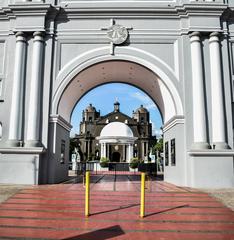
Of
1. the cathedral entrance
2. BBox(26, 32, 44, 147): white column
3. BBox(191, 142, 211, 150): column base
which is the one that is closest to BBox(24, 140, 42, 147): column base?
BBox(26, 32, 44, 147): white column

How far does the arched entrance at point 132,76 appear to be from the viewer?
12.4 metres

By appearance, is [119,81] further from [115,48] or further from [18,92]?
[18,92]

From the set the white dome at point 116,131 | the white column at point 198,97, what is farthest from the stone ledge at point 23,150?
the white dome at point 116,131

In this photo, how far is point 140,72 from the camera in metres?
14.1

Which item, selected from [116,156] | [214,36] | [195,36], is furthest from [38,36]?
[116,156]

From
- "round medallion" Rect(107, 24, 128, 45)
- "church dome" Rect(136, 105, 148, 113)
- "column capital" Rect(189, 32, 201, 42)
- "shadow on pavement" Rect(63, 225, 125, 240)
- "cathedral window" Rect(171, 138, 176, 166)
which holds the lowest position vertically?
"shadow on pavement" Rect(63, 225, 125, 240)

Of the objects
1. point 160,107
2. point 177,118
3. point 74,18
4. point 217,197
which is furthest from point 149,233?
point 160,107

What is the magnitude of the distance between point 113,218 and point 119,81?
38.2ft

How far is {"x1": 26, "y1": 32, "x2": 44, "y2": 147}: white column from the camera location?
472 inches

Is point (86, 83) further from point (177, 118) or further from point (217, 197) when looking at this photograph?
point (217, 197)

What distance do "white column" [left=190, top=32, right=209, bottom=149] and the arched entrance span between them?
1.93 feet

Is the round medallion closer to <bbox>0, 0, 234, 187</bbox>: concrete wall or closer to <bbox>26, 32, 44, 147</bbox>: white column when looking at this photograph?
<bbox>0, 0, 234, 187</bbox>: concrete wall

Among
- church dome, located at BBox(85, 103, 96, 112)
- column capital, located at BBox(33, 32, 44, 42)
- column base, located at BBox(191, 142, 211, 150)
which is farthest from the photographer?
church dome, located at BBox(85, 103, 96, 112)

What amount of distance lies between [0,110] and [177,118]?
293 inches
